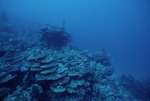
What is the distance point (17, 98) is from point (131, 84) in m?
13.4

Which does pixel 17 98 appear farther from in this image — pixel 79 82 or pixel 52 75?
pixel 79 82

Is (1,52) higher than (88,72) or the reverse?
higher

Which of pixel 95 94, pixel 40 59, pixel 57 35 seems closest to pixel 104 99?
pixel 95 94

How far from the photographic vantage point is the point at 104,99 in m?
6.36

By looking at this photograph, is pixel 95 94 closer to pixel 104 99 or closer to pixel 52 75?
pixel 104 99

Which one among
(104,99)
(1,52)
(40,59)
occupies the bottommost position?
(104,99)

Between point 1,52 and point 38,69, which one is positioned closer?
point 38,69

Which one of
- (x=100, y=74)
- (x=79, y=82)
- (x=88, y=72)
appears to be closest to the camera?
(x=79, y=82)

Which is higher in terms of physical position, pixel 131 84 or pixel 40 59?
pixel 40 59

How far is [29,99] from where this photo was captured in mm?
3861

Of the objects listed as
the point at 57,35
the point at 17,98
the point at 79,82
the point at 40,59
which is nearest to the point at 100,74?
the point at 79,82

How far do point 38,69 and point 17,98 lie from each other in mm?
1614

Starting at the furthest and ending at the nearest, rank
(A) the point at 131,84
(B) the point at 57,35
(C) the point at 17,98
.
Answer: (B) the point at 57,35 → (A) the point at 131,84 → (C) the point at 17,98

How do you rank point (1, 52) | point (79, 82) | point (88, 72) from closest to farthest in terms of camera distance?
point (79, 82) < point (88, 72) < point (1, 52)
